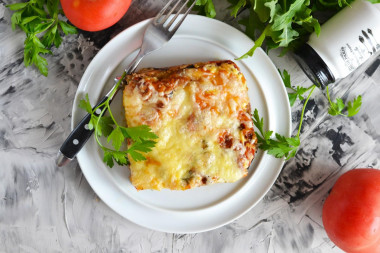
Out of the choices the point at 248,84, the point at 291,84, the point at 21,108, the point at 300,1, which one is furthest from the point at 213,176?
the point at 21,108

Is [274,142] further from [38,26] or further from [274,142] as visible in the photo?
[38,26]

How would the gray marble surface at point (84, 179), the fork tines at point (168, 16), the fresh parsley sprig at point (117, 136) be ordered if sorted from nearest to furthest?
the fresh parsley sprig at point (117, 136), the fork tines at point (168, 16), the gray marble surface at point (84, 179)

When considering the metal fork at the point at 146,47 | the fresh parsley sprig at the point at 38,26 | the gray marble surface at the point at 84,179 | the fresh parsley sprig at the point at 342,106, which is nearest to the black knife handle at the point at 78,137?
the metal fork at the point at 146,47

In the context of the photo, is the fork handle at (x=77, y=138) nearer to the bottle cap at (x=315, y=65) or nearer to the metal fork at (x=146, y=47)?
the metal fork at (x=146, y=47)

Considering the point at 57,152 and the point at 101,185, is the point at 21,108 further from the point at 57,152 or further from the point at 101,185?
the point at 101,185

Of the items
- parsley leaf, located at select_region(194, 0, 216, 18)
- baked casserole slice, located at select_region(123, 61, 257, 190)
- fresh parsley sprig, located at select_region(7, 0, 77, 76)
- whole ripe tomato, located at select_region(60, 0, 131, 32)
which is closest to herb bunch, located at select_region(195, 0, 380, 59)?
parsley leaf, located at select_region(194, 0, 216, 18)

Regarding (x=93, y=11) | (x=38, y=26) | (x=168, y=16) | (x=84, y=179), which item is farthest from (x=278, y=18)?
(x=84, y=179)

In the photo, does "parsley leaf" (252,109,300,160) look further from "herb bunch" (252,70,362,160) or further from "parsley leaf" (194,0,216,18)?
"parsley leaf" (194,0,216,18)
